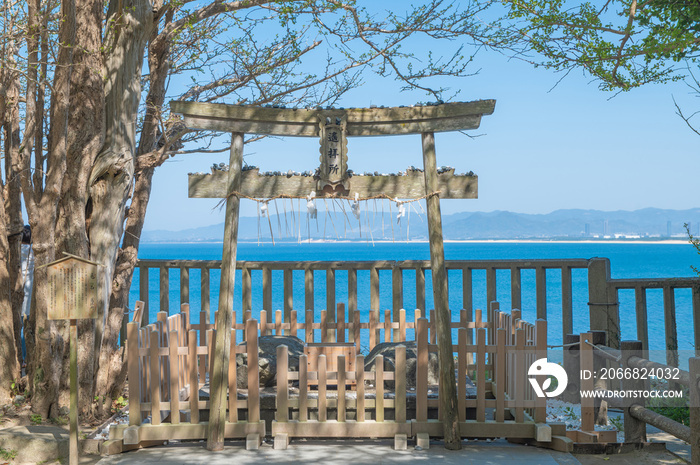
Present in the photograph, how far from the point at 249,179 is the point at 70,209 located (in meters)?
2.11

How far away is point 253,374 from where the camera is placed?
473 centimetres

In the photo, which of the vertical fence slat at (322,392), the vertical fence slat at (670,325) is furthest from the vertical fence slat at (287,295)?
the vertical fence slat at (670,325)

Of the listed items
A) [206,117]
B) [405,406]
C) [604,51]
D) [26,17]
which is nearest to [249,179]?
[206,117]

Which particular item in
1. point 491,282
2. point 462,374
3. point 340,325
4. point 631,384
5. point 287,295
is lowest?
point 631,384

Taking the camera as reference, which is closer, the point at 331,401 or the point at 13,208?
the point at 331,401

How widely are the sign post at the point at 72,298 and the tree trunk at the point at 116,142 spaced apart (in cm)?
161

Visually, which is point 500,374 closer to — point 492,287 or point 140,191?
point 492,287

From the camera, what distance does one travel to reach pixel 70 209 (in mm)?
6008

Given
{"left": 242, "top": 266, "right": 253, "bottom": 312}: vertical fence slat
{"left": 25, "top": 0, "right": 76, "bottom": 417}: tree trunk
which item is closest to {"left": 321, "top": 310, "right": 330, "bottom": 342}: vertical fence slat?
{"left": 242, "top": 266, "right": 253, "bottom": 312}: vertical fence slat

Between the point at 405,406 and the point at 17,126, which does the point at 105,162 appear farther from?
the point at 405,406

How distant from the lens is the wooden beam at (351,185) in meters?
5.13

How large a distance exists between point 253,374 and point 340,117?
2.23 meters

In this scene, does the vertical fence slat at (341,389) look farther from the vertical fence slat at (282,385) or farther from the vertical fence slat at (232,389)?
the vertical fence slat at (232,389)
